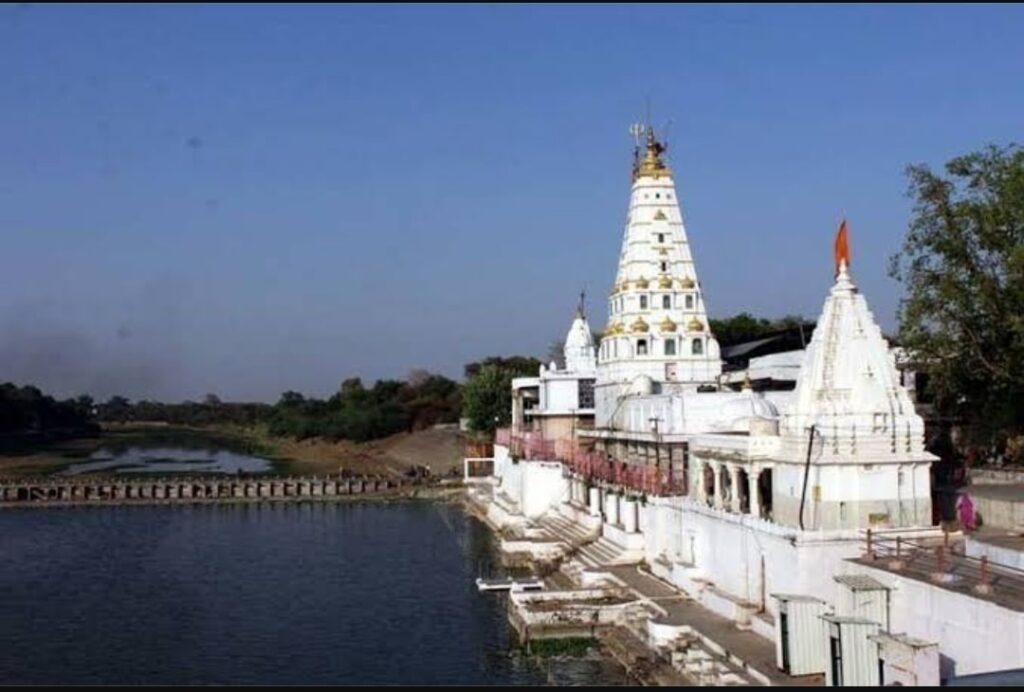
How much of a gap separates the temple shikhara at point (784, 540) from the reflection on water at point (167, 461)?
5254 centimetres

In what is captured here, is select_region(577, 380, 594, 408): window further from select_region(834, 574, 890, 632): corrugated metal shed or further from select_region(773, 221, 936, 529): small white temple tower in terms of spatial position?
select_region(834, 574, 890, 632): corrugated metal shed

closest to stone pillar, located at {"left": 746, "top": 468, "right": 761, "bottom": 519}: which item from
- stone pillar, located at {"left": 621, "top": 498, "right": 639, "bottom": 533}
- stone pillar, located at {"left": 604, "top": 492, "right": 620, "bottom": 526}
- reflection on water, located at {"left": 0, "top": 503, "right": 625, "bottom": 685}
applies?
reflection on water, located at {"left": 0, "top": 503, "right": 625, "bottom": 685}

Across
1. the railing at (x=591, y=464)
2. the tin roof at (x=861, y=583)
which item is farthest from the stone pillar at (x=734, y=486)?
the tin roof at (x=861, y=583)

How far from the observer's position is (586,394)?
48.8 m

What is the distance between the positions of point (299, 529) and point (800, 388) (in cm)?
3079

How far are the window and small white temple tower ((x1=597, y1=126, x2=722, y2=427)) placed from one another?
5.72 meters

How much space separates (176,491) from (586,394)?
2476cm

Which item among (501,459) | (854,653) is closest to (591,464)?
(501,459)

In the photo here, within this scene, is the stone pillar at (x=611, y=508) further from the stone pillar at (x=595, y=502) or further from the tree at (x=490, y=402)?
the tree at (x=490, y=402)

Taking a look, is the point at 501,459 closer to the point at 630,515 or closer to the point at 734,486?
the point at 630,515

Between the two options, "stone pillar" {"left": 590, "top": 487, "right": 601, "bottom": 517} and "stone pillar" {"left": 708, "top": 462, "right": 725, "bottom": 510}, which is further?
"stone pillar" {"left": 590, "top": 487, "right": 601, "bottom": 517}

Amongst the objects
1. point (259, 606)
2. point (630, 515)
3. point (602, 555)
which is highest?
point (630, 515)

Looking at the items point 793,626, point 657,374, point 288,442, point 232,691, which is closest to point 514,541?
point 657,374

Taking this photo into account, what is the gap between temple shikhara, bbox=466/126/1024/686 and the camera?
1720 cm
